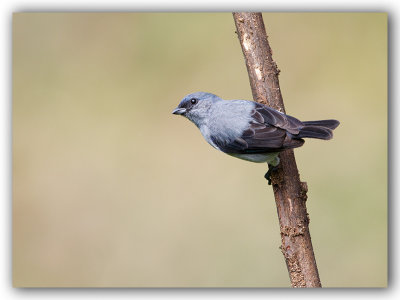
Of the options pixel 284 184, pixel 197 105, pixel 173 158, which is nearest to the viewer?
pixel 284 184

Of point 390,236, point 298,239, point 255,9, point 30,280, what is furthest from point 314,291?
point 30,280

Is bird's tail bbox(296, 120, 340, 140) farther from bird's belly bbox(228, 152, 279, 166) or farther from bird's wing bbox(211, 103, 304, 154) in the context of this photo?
bird's belly bbox(228, 152, 279, 166)

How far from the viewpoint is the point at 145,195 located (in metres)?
5.51

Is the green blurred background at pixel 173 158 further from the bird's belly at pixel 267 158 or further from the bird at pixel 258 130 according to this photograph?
the bird's belly at pixel 267 158

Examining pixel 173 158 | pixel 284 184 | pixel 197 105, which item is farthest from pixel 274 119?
pixel 173 158

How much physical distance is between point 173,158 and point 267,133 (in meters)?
2.50

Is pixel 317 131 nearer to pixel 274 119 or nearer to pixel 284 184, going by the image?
pixel 274 119

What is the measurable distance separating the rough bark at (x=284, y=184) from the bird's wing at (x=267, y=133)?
0.10 m

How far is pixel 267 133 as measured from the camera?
3293 mm

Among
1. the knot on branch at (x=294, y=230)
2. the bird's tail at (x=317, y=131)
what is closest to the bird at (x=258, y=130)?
the bird's tail at (x=317, y=131)

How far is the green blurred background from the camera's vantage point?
4.64 metres

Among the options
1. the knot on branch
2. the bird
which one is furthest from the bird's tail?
the knot on branch

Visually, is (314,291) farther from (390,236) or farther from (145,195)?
(145,195)

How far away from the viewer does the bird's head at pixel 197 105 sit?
→ 3.55 meters
